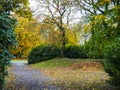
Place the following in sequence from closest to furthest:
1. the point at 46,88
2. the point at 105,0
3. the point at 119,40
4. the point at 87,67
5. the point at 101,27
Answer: the point at 119,40
the point at 46,88
the point at 105,0
the point at 101,27
the point at 87,67

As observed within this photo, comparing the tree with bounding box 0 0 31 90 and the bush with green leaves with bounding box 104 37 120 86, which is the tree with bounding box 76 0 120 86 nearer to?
the bush with green leaves with bounding box 104 37 120 86

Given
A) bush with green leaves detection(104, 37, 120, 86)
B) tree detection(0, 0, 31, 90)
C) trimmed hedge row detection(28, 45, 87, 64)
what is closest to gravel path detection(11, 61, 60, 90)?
bush with green leaves detection(104, 37, 120, 86)

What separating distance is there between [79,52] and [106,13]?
25.4 meters

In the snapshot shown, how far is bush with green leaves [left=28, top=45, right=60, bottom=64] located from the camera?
41172 millimetres

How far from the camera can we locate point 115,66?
40.4ft

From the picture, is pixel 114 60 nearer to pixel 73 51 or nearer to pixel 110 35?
pixel 110 35

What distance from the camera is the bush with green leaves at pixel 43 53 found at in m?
41.2

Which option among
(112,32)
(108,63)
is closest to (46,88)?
(108,63)

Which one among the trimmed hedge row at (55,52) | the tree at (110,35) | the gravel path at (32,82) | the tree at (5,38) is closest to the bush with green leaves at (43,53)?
the trimmed hedge row at (55,52)

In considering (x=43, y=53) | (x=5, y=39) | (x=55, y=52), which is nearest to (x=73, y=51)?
(x=55, y=52)

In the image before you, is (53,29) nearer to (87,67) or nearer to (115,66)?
(87,67)

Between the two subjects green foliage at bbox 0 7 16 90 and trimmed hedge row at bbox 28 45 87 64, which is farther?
trimmed hedge row at bbox 28 45 87 64

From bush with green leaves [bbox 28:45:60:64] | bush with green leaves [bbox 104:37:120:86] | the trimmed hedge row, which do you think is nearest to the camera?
bush with green leaves [bbox 104:37:120:86]

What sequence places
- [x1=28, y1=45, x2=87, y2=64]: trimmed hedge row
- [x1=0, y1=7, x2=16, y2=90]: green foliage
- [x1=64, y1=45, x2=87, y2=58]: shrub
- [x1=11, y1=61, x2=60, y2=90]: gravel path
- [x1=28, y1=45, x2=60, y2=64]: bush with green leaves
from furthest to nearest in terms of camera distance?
[x1=28, y1=45, x2=60, y2=64]: bush with green leaves, [x1=28, y1=45, x2=87, y2=64]: trimmed hedge row, [x1=64, y1=45, x2=87, y2=58]: shrub, [x1=11, y1=61, x2=60, y2=90]: gravel path, [x1=0, y1=7, x2=16, y2=90]: green foliage
